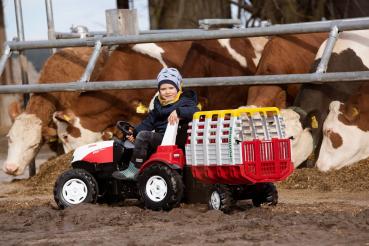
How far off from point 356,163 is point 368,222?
3.94 metres

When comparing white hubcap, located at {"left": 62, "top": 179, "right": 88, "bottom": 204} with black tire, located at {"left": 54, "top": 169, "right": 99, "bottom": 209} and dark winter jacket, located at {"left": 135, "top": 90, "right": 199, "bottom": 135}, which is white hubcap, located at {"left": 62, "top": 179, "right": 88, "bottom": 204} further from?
dark winter jacket, located at {"left": 135, "top": 90, "right": 199, "bottom": 135}

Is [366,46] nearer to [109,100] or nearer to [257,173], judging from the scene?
[109,100]

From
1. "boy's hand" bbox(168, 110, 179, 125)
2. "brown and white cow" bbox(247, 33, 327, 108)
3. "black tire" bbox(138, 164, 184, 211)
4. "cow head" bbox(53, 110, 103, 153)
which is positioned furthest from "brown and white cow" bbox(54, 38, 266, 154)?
"black tire" bbox(138, 164, 184, 211)

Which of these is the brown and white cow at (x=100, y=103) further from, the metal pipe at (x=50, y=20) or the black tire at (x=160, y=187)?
the black tire at (x=160, y=187)

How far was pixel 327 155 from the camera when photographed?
395 inches

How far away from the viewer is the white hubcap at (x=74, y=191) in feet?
25.4

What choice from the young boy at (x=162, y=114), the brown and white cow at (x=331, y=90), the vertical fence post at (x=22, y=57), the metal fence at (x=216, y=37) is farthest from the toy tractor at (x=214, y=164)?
the vertical fence post at (x=22, y=57)

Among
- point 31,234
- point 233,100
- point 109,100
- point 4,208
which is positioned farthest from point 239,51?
point 31,234

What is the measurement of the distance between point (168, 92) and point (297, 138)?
10.1 ft

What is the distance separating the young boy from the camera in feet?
24.8

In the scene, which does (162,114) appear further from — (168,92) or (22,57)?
(22,57)

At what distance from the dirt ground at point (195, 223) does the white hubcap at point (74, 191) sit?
0.14 meters

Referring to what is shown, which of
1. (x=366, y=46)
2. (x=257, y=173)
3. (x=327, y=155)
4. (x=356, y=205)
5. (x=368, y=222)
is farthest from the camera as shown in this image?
(x=366, y=46)

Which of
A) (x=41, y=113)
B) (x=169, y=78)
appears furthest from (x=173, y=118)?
(x=41, y=113)
